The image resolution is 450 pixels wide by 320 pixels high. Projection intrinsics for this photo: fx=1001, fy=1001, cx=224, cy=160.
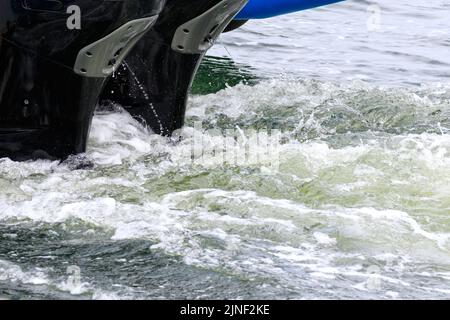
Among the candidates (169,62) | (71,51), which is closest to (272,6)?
(169,62)

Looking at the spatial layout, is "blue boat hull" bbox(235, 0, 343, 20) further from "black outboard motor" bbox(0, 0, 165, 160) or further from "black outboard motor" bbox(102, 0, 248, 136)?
"black outboard motor" bbox(0, 0, 165, 160)

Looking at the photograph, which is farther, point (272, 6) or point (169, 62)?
point (272, 6)

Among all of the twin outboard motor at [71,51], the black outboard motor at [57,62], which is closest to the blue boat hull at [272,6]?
the twin outboard motor at [71,51]

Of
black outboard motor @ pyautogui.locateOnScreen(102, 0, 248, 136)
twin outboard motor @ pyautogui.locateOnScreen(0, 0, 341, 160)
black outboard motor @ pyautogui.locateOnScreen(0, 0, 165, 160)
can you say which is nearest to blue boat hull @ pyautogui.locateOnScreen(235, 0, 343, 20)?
black outboard motor @ pyautogui.locateOnScreen(102, 0, 248, 136)

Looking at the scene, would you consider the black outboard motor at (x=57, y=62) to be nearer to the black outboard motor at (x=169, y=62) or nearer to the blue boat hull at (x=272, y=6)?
the black outboard motor at (x=169, y=62)

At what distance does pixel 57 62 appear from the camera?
573cm

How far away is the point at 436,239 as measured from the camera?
5.02 m

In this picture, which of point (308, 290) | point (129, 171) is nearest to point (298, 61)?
point (129, 171)

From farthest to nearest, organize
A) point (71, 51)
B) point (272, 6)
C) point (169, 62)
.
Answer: point (272, 6), point (169, 62), point (71, 51)

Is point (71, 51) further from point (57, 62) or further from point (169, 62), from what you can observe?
point (169, 62)

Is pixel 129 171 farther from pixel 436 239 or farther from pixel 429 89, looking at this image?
pixel 429 89

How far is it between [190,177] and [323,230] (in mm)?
1137

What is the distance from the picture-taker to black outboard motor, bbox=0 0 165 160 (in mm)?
5574

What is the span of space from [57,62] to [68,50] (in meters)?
0.11
